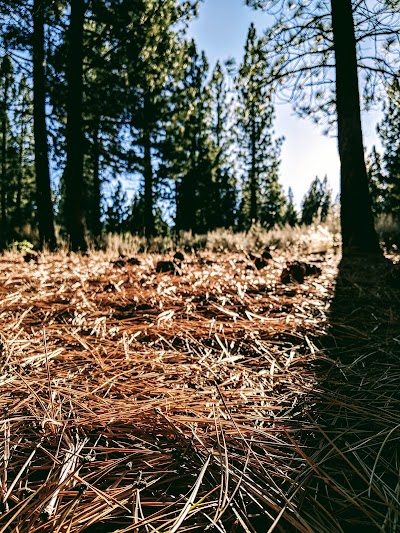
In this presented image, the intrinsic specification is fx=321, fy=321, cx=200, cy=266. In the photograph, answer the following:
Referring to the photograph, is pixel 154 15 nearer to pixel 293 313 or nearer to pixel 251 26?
pixel 293 313

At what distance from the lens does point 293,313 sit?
1.58 metres

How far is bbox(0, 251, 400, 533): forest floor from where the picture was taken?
52 cm

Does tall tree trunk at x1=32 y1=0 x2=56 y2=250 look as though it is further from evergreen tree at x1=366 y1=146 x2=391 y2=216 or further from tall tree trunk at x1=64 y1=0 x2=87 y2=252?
evergreen tree at x1=366 y1=146 x2=391 y2=216

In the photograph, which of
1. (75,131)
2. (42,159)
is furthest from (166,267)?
(42,159)

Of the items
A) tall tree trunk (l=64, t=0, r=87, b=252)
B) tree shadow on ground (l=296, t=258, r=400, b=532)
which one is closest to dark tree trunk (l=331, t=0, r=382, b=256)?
tree shadow on ground (l=296, t=258, r=400, b=532)

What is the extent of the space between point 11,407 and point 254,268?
7.22ft

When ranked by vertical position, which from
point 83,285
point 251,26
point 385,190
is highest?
point 251,26

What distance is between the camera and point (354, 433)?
2.34 ft

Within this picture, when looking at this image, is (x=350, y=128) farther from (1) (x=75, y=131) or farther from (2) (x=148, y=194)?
(2) (x=148, y=194)

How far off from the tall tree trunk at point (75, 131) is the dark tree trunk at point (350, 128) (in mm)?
4130

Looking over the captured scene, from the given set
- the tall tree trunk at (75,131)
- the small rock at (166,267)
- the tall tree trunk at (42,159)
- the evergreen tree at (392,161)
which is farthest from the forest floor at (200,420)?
the evergreen tree at (392,161)

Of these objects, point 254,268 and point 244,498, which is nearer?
point 244,498

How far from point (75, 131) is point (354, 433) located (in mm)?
6237

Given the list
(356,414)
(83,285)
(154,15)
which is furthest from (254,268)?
(154,15)
